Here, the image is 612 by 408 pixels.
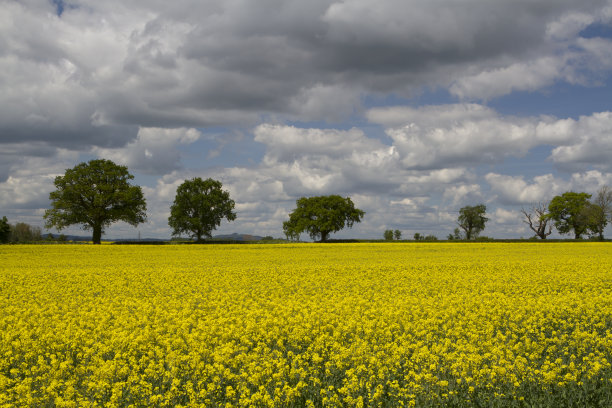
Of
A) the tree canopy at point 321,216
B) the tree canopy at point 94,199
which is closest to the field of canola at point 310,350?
the tree canopy at point 94,199

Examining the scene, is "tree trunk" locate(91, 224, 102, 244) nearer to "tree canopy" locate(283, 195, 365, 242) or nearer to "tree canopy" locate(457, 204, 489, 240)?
"tree canopy" locate(283, 195, 365, 242)

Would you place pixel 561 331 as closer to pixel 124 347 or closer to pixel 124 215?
pixel 124 347

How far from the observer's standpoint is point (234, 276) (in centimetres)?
2322

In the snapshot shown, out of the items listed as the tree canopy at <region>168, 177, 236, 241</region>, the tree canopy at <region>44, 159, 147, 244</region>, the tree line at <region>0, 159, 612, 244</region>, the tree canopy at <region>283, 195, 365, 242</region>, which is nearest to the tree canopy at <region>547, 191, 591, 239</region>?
the tree line at <region>0, 159, 612, 244</region>

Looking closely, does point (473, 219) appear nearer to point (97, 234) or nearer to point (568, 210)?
point (568, 210)

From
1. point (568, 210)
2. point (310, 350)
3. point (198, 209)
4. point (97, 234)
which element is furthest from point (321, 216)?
point (310, 350)

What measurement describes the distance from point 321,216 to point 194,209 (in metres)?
20.3

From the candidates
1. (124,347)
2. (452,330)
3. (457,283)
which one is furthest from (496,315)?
(124,347)

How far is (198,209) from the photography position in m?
72.1

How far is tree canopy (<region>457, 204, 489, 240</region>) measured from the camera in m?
122

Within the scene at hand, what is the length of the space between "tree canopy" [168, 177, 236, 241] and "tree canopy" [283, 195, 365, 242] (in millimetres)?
12348

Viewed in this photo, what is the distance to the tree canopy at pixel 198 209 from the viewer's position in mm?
70625

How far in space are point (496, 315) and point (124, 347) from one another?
8.89m

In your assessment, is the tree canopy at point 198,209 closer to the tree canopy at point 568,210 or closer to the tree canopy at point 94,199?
the tree canopy at point 94,199
